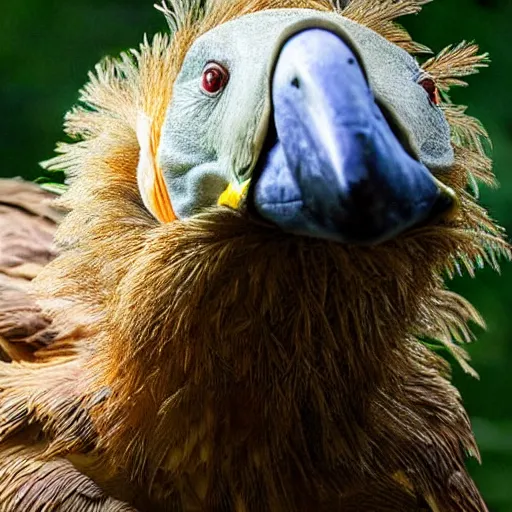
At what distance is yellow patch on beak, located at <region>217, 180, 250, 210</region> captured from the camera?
0.74 meters

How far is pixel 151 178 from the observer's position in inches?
36.2

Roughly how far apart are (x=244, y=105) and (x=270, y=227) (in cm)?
10

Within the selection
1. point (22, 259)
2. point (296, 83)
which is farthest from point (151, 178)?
point (22, 259)

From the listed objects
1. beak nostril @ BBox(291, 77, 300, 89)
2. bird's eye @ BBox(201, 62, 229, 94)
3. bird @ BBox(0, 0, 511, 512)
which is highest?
bird's eye @ BBox(201, 62, 229, 94)

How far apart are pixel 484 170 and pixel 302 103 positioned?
0.37 metres

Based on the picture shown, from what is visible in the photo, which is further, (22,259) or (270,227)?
(22,259)

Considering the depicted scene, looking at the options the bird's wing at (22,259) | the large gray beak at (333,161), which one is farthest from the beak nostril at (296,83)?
the bird's wing at (22,259)

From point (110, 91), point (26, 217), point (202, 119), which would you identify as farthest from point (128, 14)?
point (202, 119)

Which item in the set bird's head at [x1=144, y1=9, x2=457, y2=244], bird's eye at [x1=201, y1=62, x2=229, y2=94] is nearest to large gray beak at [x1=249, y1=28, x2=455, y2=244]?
bird's head at [x1=144, y1=9, x2=457, y2=244]

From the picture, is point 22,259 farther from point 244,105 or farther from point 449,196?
point 449,196

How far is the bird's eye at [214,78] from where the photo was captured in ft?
2.72

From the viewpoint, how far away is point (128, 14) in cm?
175

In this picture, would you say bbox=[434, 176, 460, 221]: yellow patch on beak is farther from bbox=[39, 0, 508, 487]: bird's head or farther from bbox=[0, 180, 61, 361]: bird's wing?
bbox=[0, 180, 61, 361]: bird's wing

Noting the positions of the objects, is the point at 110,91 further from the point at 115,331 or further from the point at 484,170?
the point at 484,170
